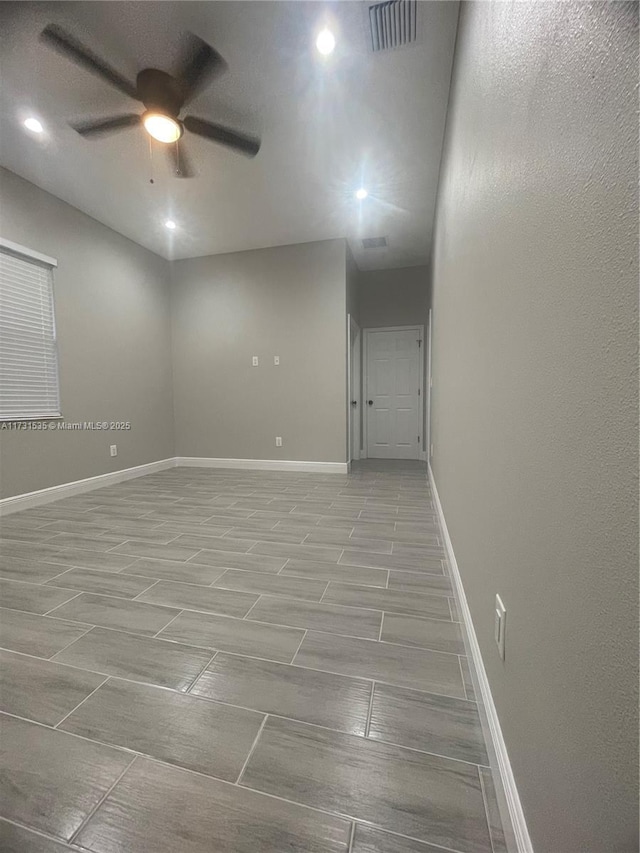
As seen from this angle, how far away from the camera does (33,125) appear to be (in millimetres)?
2354

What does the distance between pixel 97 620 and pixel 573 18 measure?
2.11m

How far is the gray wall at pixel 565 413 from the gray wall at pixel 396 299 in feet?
14.0

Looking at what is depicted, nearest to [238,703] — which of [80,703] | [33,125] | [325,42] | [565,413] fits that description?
[80,703]

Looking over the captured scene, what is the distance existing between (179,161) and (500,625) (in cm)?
336

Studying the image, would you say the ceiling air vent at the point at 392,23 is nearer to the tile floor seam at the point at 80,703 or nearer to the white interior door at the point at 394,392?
the tile floor seam at the point at 80,703

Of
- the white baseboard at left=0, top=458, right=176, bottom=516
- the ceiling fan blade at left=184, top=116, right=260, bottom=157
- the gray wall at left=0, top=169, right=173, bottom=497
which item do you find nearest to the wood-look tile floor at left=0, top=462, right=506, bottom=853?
the white baseboard at left=0, top=458, right=176, bottom=516

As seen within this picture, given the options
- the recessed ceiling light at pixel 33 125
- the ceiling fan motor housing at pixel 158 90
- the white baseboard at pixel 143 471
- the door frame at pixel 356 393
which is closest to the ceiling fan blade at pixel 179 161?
the ceiling fan motor housing at pixel 158 90

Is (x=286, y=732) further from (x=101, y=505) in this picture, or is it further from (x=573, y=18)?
(x=101, y=505)

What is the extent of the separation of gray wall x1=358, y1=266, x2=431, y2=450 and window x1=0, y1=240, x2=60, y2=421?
12.5 feet

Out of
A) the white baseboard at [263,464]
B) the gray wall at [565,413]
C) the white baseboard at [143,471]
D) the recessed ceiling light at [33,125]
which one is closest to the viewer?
the gray wall at [565,413]

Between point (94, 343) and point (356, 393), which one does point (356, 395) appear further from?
point (94, 343)

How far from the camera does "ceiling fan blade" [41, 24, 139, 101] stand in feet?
5.58

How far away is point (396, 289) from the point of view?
518cm

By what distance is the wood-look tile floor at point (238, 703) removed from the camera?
76cm
